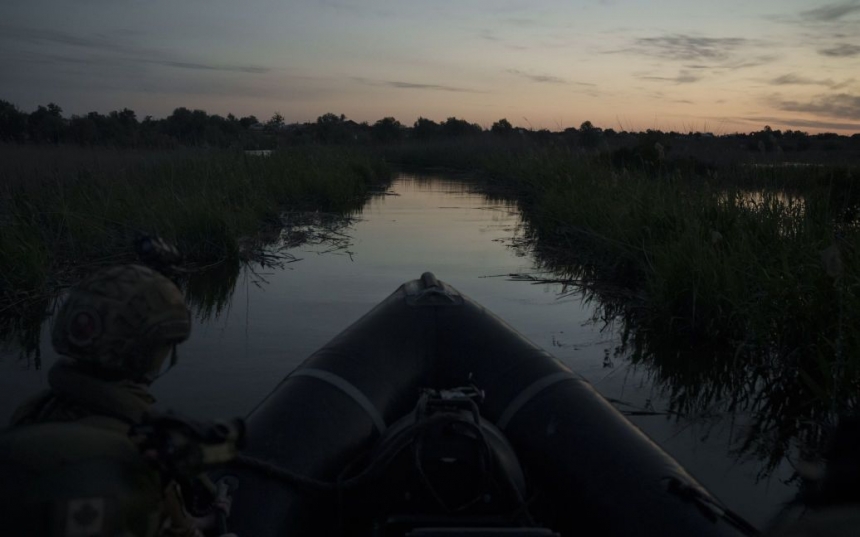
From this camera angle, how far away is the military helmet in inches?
59.3

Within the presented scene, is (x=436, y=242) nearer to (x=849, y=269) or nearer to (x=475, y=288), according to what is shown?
(x=475, y=288)

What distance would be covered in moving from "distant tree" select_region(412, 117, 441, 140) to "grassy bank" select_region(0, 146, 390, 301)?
38322mm

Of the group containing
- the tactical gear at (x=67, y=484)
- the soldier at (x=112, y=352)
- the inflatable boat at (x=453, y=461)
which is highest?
the soldier at (x=112, y=352)

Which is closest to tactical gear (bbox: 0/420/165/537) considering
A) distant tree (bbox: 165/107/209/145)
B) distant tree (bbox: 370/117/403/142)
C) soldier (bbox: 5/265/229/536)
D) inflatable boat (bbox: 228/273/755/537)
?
soldier (bbox: 5/265/229/536)

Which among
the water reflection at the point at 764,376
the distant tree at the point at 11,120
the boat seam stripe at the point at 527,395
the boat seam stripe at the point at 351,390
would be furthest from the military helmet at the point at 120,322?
the distant tree at the point at 11,120

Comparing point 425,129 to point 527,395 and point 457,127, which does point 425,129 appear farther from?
point 527,395

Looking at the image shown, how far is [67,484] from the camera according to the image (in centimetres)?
128

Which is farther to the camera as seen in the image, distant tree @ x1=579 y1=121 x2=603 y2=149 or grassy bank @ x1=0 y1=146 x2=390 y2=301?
distant tree @ x1=579 y1=121 x2=603 y2=149

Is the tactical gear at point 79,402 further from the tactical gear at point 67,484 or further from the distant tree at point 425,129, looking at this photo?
the distant tree at point 425,129

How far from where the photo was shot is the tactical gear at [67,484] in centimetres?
127

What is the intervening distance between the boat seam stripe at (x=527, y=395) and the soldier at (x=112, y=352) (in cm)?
173

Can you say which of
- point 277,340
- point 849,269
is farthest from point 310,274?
point 849,269

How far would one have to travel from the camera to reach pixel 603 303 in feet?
23.2

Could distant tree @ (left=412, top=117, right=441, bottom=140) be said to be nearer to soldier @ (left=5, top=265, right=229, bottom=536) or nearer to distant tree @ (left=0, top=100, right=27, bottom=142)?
distant tree @ (left=0, top=100, right=27, bottom=142)
